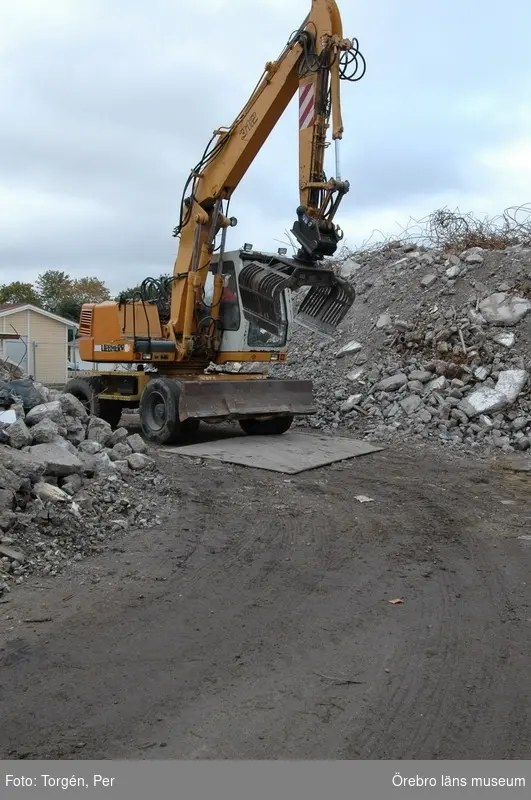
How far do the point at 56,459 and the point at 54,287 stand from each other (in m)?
61.3

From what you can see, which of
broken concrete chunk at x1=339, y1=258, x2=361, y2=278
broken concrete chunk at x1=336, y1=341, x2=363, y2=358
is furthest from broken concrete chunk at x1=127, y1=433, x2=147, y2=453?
broken concrete chunk at x1=339, y1=258, x2=361, y2=278

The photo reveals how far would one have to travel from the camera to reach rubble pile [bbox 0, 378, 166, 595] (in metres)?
5.14

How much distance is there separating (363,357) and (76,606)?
10338 mm

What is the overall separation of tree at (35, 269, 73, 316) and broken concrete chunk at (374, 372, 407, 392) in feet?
177

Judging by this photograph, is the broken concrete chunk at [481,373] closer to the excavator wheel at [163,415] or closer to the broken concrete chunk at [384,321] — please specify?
the broken concrete chunk at [384,321]

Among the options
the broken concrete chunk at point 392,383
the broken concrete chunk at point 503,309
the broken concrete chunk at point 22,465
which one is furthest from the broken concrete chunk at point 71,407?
the broken concrete chunk at point 503,309

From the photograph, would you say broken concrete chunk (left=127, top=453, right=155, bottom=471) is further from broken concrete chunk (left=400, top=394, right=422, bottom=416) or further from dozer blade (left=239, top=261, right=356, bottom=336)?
broken concrete chunk (left=400, top=394, right=422, bottom=416)

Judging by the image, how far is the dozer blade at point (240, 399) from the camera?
9773 millimetres

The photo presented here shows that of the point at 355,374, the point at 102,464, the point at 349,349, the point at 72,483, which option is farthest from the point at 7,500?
the point at 349,349

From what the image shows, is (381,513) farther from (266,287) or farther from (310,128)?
(310,128)

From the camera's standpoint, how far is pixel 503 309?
519 inches

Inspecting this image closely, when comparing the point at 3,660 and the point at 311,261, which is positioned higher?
the point at 311,261

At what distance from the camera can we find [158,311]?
11.4 metres

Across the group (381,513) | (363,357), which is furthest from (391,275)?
(381,513)
